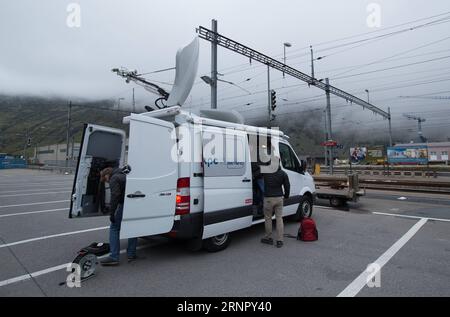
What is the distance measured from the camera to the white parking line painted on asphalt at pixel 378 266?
3.60m

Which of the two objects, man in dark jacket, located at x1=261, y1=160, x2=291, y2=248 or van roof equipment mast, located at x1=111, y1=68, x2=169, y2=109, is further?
van roof equipment mast, located at x1=111, y1=68, x2=169, y2=109

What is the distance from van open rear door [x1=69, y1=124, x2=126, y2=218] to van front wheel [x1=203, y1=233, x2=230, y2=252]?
2075mm

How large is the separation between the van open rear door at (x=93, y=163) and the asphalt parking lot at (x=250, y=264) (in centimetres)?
94

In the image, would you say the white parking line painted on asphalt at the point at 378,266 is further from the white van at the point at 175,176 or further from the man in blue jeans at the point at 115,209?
the man in blue jeans at the point at 115,209

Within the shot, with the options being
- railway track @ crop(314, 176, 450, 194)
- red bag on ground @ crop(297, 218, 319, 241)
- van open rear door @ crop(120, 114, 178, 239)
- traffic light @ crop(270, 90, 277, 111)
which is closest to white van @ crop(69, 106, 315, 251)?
van open rear door @ crop(120, 114, 178, 239)

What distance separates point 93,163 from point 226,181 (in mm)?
2518

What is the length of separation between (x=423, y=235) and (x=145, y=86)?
16.0m

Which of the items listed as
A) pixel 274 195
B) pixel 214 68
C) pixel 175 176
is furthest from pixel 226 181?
pixel 214 68

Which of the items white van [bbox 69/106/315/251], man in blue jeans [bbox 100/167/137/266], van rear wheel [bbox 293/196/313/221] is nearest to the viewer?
white van [bbox 69/106/315/251]

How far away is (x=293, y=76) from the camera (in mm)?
20078

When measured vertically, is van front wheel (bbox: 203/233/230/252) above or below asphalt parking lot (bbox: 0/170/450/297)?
above

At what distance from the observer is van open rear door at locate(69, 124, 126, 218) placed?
4812 millimetres

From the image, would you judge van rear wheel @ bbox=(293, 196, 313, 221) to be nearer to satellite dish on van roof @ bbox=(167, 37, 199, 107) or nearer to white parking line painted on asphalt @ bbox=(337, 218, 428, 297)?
white parking line painted on asphalt @ bbox=(337, 218, 428, 297)
